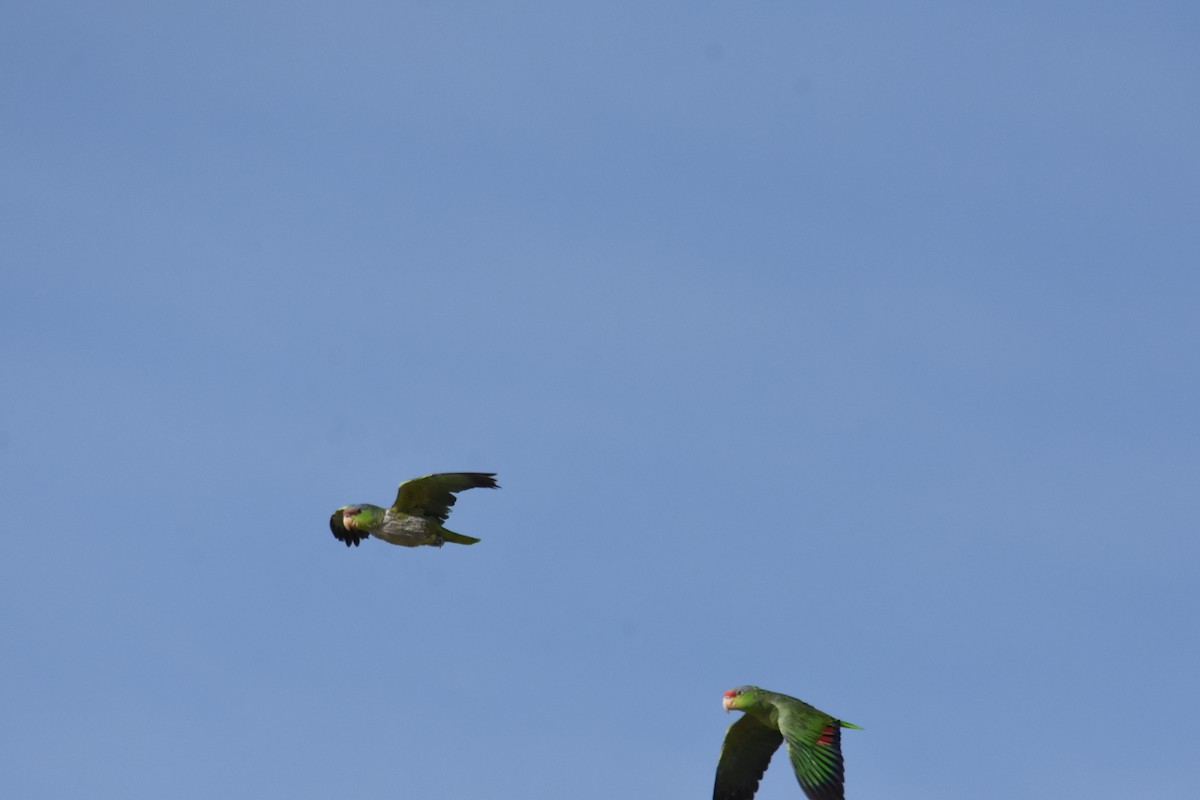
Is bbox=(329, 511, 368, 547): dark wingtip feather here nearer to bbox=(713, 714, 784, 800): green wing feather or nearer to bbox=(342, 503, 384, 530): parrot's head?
bbox=(342, 503, 384, 530): parrot's head

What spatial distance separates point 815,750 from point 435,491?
42.9ft

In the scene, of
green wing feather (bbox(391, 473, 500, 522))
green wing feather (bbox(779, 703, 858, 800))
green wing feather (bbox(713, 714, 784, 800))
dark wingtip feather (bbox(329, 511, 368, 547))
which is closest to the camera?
green wing feather (bbox(779, 703, 858, 800))

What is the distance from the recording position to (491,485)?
55750 mm

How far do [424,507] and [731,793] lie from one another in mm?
10955

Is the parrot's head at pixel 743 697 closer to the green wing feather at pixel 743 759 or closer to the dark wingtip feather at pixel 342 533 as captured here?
the green wing feather at pixel 743 759

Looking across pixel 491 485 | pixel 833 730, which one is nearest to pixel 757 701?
pixel 833 730

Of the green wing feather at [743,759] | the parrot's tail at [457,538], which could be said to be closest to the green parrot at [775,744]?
the green wing feather at [743,759]

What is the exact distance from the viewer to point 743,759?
52000mm

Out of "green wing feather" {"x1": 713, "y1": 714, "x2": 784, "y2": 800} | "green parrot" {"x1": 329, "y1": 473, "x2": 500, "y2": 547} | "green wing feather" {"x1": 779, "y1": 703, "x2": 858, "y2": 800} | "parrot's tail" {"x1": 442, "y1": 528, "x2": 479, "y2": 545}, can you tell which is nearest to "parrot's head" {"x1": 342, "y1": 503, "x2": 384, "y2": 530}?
"green parrot" {"x1": 329, "y1": 473, "x2": 500, "y2": 547}

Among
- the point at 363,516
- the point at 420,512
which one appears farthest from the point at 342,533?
the point at 420,512

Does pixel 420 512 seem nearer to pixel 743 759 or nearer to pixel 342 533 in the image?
pixel 342 533

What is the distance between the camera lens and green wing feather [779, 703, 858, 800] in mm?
46906

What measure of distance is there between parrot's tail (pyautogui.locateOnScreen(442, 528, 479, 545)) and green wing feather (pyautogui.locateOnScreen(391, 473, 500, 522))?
0.38 meters

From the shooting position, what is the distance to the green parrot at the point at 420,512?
5562 cm
